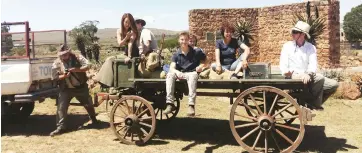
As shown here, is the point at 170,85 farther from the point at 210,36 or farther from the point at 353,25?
the point at 353,25

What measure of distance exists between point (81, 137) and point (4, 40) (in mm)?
2619

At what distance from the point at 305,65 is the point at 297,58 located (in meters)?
0.16

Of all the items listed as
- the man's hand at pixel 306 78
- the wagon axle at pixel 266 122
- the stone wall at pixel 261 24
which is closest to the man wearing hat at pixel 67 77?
the wagon axle at pixel 266 122

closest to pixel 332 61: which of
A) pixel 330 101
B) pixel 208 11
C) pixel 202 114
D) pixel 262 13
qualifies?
pixel 262 13

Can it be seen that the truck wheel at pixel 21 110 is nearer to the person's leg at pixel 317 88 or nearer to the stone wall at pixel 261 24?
the person's leg at pixel 317 88

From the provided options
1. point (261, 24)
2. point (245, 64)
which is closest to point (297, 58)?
point (245, 64)

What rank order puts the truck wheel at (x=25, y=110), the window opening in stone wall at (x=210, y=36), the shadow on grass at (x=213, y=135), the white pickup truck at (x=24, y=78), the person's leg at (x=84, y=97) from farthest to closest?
the window opening in stone wall at (x=210, y=36)
the truck wheel at (x=25, y=110)
the person's leg at (x=84, y=97)
the white pickup truck at (x=24, y=78)
the shadow on grass at (x=213, y=135)

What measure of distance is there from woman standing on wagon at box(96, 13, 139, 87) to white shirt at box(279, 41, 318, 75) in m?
2.54

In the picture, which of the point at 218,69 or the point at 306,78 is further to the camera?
the point at 218,69

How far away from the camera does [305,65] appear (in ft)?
19.0

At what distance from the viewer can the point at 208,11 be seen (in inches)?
838

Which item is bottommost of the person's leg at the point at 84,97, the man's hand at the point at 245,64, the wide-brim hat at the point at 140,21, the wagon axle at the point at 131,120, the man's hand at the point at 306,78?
the wagon axle at the point at 131,120

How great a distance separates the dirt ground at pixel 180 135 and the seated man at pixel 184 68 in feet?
2.94

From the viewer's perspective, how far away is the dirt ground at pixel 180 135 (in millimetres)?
6215
